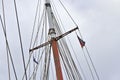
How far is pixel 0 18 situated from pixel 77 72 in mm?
11879

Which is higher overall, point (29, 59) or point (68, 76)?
point (29, 59)

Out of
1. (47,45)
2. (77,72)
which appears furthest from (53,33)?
(77,72)

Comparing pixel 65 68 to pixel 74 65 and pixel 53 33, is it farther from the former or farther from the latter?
pixel 53 33

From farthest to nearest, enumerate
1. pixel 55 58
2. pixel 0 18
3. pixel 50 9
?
1. pixel 50 9
2. pixel 55 58
3. pixel 0 18

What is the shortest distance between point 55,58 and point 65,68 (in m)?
2.95

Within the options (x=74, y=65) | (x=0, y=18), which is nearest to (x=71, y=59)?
(x=74, y=65)

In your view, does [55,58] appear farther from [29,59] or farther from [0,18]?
[0,18]

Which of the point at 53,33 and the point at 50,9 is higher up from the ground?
the point at 50,9

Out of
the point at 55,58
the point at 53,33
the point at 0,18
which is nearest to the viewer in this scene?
the point at 0,18

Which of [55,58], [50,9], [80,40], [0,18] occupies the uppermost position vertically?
[50,9]

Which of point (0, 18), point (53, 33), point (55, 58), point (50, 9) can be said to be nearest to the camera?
point (0, 18)

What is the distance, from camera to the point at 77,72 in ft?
60.3

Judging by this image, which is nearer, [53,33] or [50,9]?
[53,33]

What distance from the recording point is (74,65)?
18.4 meters
